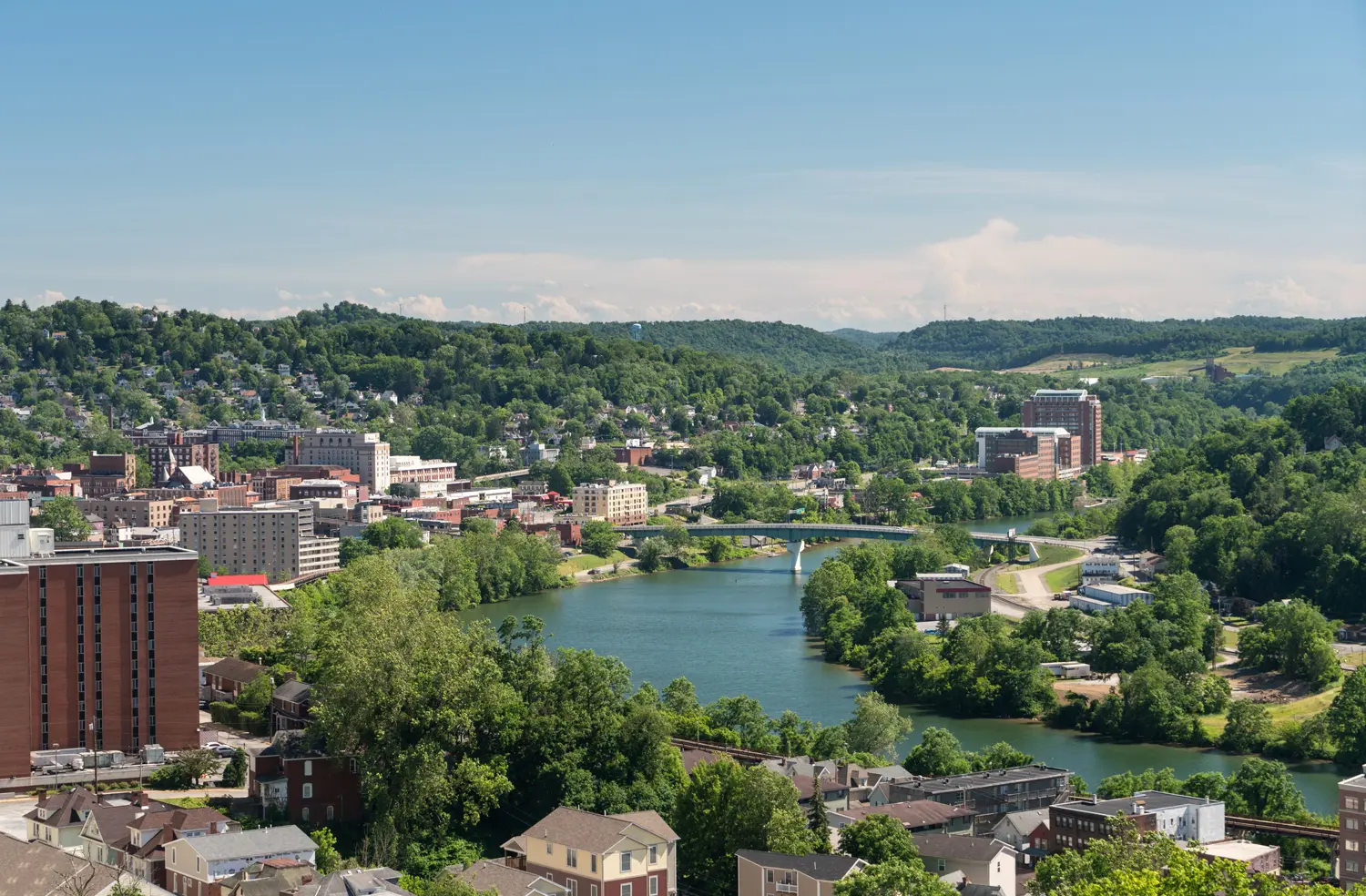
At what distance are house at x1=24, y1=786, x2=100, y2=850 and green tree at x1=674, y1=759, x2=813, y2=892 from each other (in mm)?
4392

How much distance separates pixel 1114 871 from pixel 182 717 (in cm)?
943

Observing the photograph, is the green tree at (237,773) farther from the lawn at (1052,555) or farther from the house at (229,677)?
the lawn at (1052,555)

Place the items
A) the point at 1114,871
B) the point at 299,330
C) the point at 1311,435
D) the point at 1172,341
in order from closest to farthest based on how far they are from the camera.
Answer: the point at 1114,871
the point at 1311,435
the point at 299,330
the point at 1172,341

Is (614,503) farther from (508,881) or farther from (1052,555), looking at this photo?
(508,881)

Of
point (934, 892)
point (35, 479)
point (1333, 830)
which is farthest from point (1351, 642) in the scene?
point (35, 479)

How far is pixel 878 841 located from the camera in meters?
13.9

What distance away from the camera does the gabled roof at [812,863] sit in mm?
12797

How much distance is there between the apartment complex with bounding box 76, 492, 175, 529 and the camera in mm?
41594

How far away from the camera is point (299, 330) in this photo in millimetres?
67250

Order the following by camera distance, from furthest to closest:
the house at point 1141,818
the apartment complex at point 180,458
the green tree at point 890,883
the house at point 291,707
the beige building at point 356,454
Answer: the beige building at point 356,454 → the apartment complex at point 180,458 → the house at point 291,707 → the house at point 1141,818 → the green tree at point 890,883

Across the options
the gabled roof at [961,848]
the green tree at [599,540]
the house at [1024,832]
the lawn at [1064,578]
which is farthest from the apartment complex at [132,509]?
the gabled roof at [961,848]

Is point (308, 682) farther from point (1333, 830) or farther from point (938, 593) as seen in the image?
point (938, 593)

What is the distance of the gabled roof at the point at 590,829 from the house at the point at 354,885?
1221 millimetres

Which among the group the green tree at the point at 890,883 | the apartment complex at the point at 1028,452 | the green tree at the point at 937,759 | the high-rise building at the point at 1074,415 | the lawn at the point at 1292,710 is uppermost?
the high-rise building at the point at 1074,415
